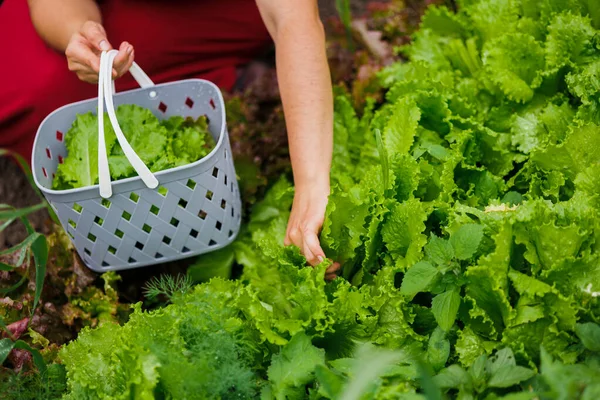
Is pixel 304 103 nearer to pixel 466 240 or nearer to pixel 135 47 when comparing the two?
pixel 466 240

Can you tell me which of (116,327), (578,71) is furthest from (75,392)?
(578,71)

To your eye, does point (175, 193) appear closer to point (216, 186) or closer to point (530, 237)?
point (216, 186)

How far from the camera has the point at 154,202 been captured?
1710mm

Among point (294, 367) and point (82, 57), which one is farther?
point (82, 57)

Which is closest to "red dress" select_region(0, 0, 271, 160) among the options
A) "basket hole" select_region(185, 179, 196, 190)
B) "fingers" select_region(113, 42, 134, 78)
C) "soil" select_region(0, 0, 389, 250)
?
"soil" select_region(0, 0, 389, 250)

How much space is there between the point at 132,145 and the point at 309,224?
1.93 feet

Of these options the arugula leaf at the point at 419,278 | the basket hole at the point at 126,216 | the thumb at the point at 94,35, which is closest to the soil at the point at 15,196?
the basket hole at the point at 126,216

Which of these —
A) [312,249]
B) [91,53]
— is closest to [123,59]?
[91,53]

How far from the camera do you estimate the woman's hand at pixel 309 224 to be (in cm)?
163

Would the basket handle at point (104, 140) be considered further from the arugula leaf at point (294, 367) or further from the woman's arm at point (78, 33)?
the arugula leaf at point (294, 367)

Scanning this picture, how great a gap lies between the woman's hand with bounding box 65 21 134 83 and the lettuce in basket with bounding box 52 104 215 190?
0.48 feet

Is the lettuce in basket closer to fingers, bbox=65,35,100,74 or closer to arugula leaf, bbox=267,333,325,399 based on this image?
fingers, bbox=65,35,100,74

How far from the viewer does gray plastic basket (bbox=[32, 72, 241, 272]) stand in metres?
1.69

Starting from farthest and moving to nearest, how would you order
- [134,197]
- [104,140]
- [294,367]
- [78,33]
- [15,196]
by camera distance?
1. [15,196]
2. [78,33]
3. [134,197]
4. [104,140]
5. [294,367]
